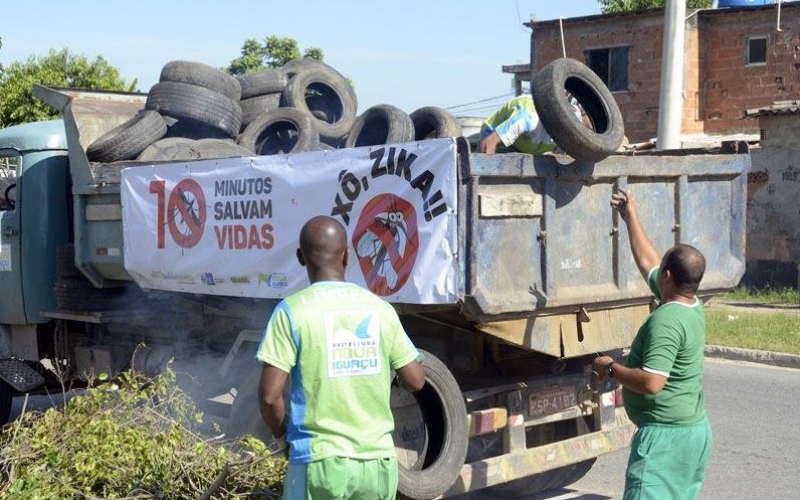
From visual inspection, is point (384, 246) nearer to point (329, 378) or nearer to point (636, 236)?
point (636, 236)

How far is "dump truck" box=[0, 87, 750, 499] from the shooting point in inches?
209

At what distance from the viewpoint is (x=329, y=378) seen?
360 cm

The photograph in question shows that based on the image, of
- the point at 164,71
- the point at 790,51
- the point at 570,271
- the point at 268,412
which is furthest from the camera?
the point at 790,51

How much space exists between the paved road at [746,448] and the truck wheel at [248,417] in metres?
2.11

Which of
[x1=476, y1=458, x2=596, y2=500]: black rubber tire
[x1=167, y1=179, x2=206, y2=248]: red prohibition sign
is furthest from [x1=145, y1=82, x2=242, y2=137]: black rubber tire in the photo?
[x1=476, y1=458, x2=596, y2=500]: black rubber tire

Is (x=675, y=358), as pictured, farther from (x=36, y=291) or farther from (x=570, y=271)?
(x=36, y=291)

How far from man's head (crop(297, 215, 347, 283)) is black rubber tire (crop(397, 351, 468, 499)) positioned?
1752 millimetres

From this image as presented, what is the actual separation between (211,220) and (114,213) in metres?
1.18

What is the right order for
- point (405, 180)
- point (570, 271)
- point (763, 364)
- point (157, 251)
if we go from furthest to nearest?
point (763, 364) → point (157, 251) → point (570, 271) → point (405, 180)

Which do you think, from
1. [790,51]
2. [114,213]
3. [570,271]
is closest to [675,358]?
[570,271]

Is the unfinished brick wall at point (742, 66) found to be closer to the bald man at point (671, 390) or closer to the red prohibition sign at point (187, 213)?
the red prohibition sign at point (187, 213)

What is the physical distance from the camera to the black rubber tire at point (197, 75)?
27.6 ft

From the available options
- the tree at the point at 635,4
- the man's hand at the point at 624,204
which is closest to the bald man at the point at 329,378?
the man's hand at the point at 624,204

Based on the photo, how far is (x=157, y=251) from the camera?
6.84 m
